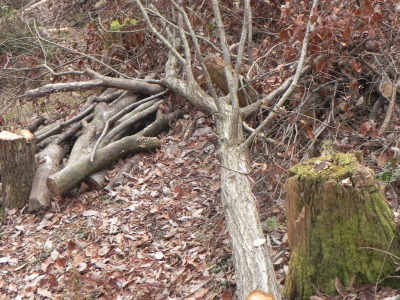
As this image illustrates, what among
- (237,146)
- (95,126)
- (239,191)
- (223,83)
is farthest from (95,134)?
(239,191)

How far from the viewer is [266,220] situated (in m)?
4.78

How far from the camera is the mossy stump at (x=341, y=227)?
10.9 feet

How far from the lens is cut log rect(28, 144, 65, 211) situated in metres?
6.59

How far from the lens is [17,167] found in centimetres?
679

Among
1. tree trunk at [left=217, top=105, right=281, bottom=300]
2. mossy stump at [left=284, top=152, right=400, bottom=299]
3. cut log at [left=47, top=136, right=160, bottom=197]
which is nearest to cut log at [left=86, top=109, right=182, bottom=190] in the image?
cut log at [left=47, top=136, right=160, bottom=197]

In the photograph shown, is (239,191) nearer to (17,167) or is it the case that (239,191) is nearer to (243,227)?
(243,227)

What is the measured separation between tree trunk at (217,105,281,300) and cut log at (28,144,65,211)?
2776mm

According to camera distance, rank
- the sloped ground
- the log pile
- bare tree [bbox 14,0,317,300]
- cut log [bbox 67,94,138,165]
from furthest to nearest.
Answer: cut log [bbox 67,94,138,165], the log pile, the sloped ground, bare tree [bbox 14,0,317,300]

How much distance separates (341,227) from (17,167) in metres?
4.80

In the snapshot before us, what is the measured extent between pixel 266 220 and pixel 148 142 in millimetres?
2751

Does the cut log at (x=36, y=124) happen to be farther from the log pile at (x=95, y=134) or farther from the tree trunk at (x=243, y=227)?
the tree trunk at (x=243, y=227)

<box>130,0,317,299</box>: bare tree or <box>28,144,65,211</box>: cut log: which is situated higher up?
<box>130,0,317,299</box>: bare tree

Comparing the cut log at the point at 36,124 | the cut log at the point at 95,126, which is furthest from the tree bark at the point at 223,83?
the cut log at the point at 36,124

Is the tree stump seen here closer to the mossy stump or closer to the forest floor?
the forest floor
